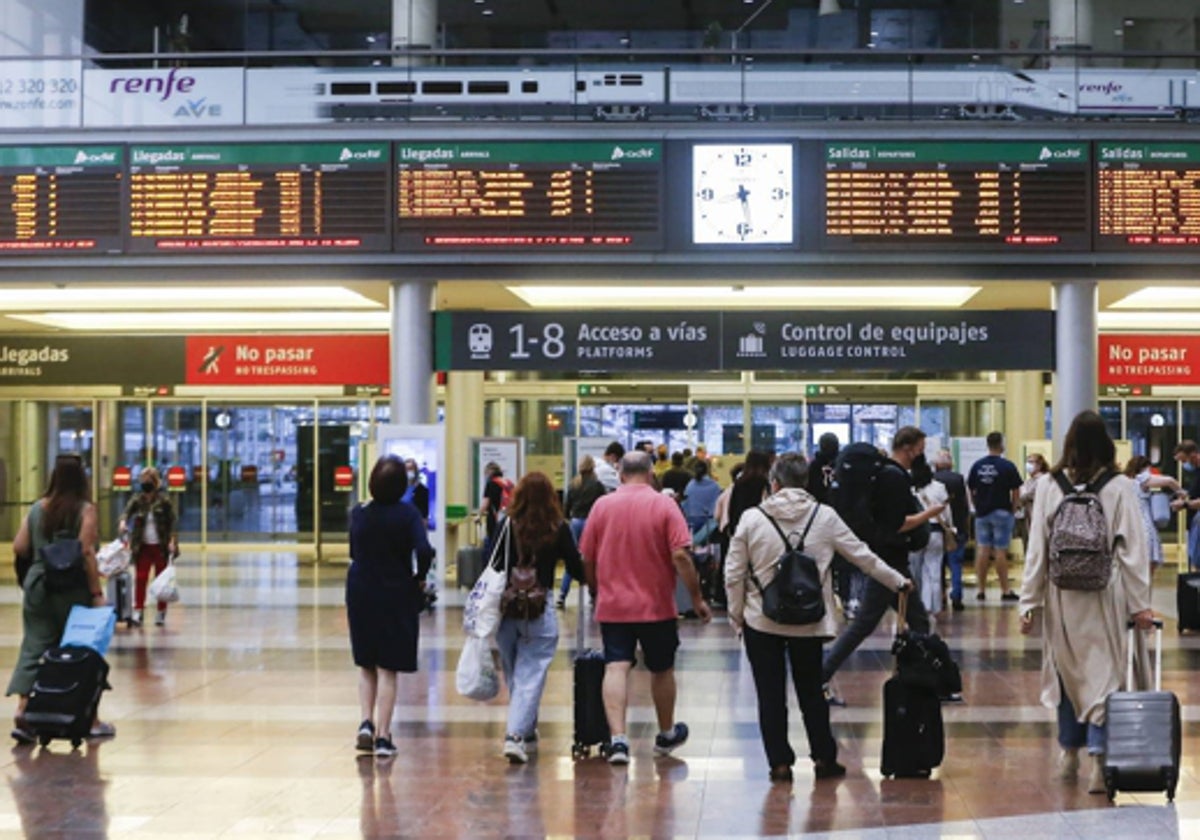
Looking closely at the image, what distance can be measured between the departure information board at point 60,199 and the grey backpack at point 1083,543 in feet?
39.4

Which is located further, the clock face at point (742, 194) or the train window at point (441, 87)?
the train window at point (441, 87)

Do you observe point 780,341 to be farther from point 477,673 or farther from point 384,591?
point 477,673

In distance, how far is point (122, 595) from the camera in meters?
16.1

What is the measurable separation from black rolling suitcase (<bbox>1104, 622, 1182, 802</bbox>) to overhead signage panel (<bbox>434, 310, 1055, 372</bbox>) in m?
10.1

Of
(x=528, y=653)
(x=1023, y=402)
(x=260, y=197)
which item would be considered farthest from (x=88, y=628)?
(x=1023, y=402)

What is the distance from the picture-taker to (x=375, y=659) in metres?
9.32

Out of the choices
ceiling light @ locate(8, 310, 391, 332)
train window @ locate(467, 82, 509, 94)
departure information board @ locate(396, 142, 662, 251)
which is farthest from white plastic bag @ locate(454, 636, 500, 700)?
ceiling light @ locate(8, 310, 391, 332)

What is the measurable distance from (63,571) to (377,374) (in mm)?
12164

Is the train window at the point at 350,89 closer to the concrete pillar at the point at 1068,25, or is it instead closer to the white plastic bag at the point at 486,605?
Answer: the concrete pillar at the point at 1068,25

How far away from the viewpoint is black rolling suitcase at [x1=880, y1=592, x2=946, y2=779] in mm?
8547

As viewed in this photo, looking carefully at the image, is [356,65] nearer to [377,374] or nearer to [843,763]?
[377,374]

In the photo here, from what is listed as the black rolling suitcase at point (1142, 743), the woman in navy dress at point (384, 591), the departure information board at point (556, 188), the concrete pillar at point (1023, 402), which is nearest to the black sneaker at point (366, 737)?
the woman in navy dress at point (384, 591)

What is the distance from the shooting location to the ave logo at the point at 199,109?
1789 centimetres

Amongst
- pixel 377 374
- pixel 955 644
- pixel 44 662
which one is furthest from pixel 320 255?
pixel 44 662
